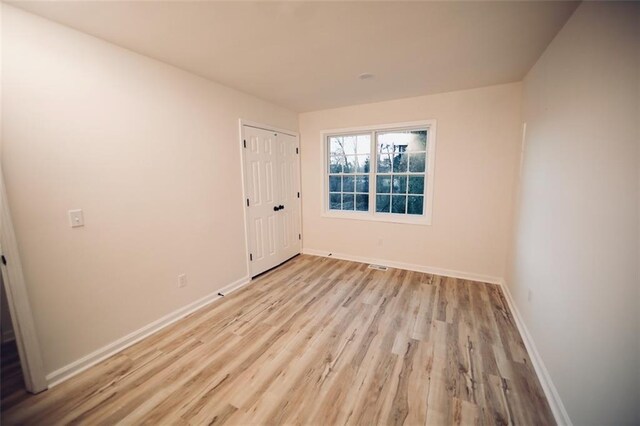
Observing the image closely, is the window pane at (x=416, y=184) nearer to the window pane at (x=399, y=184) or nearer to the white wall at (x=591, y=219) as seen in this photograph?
the window pane at (x=399, y=184)

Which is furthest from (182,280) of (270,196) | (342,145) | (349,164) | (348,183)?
(342,145)

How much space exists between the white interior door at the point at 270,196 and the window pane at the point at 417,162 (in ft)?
6.07

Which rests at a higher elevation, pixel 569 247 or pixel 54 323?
pixel 569 247

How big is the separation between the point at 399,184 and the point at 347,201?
0.91m

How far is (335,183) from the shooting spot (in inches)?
168

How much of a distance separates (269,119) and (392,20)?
222 cm

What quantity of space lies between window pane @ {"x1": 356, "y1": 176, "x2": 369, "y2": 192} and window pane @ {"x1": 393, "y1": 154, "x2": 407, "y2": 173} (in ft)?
1.56

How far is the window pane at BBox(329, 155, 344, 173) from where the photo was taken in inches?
165

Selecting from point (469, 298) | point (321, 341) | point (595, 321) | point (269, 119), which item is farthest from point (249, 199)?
point (595, 321)

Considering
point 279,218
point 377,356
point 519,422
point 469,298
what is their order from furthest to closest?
point 279,218 < point 469,298 < point 377,356 < point 519,422

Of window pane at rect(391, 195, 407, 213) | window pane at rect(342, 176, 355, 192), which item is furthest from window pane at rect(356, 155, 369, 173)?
window pane at rect(391, 195, 407, 213)

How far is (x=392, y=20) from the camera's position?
1.69 m

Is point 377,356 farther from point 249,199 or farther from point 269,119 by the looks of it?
point 269,119

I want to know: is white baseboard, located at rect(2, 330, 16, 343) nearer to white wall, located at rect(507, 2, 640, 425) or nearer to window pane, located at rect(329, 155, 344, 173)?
window pane, located at rect(329, 155, 344, 173)
